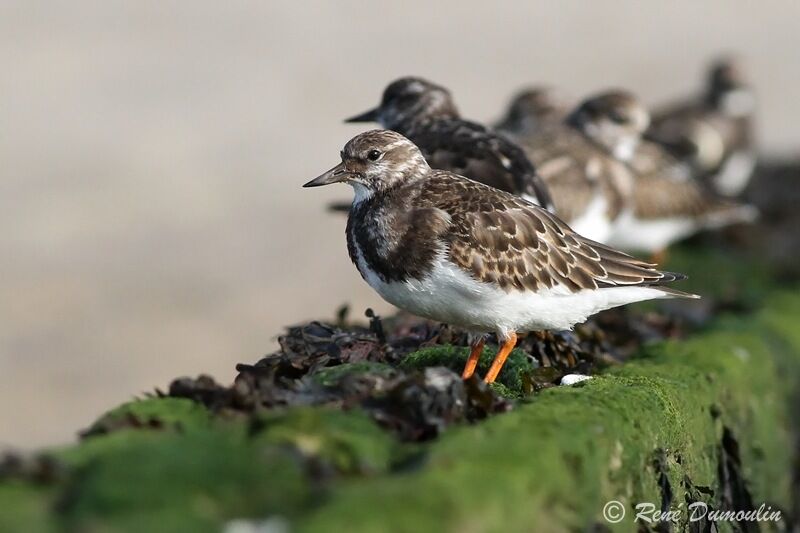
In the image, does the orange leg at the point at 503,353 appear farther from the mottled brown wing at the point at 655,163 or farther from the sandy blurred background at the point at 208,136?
the mottled brown wing at the point at 655,163

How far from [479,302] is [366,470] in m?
1.66

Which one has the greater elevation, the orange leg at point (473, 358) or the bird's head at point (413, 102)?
the bird's head at point (413, 102)

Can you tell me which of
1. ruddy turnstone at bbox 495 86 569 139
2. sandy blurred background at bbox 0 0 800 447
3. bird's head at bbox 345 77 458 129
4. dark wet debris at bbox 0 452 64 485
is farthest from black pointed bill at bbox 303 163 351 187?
ruddy turnstone at bbox 495 86 569 139

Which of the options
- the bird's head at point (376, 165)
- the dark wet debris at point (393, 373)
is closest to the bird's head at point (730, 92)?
the dark wet debris at point (393, 373)

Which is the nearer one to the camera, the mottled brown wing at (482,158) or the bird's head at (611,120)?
the mottled brown wing at (482,158)

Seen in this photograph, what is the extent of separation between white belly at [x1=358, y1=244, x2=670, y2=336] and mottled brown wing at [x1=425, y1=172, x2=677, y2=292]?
0.04 meters

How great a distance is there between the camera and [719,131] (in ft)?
41.3

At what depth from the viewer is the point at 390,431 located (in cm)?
355

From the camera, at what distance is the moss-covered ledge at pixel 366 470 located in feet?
8.95

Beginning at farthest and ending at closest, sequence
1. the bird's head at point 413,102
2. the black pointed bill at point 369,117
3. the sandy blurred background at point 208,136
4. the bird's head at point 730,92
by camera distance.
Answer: the bird's head at point 730,92, the sandy blurred background at point 208,136, the black pointed bill at point 369,117, the bird's head at point 413,102

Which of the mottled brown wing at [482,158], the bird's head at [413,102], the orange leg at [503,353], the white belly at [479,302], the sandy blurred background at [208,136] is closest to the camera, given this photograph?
the white belly at [479,302]

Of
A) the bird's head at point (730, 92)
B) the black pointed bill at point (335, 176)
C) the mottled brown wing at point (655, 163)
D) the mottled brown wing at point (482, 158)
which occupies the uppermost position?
the bird's head at point (730, 92)

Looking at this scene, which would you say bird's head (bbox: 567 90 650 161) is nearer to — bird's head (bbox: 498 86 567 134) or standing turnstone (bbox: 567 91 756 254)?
standing turnstone (bbox: 567 91 756 254)

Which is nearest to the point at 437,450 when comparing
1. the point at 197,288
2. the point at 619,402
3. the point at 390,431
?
the point at 390,431
